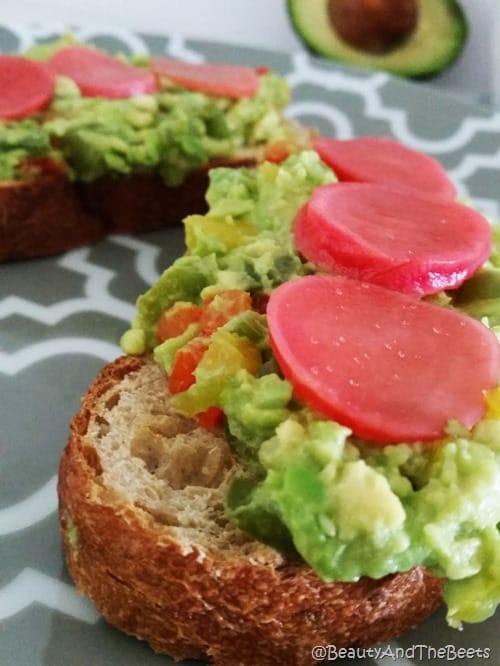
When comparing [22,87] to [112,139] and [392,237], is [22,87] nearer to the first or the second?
[112,139]

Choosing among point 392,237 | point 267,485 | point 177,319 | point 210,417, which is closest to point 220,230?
point 177,319

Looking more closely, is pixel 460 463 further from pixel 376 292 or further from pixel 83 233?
pixel 83 233

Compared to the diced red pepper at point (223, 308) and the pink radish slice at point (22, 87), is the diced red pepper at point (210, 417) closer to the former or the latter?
the diced red pepper at point (223, 308)

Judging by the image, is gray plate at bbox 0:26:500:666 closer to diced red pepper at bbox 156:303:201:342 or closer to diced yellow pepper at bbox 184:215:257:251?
diced red pepper at bbox 156:303:201:342

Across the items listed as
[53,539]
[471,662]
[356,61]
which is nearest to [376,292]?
[471,662]

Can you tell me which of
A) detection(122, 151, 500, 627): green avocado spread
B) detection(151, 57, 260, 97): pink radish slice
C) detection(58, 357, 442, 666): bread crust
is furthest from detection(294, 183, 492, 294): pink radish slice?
detection(151, 57, 260, 97): pink radish slice

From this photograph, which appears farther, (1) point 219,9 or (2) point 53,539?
(1) point 219,9

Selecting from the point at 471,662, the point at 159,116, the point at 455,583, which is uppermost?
the point at 159,116

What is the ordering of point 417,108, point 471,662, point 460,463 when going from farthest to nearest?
1. point 417,108
2. point 471,662
3. point 460,463
